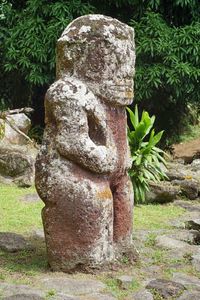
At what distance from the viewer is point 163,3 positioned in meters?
13.0

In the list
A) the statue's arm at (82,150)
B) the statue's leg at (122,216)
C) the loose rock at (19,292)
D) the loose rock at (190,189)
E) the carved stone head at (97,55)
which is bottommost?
the loose rock at (190,189)

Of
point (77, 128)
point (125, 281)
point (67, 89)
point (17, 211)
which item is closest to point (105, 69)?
point (67, 89)

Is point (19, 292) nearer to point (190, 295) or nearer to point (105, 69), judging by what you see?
point (190, 295)

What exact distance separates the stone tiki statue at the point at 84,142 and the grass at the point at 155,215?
2.36 m

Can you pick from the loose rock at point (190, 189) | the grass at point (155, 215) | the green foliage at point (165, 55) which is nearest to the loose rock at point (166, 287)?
the grass at point (155, 215)

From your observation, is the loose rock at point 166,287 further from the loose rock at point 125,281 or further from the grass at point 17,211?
the grass at point 17,211

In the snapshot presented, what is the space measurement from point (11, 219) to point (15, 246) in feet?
5.04

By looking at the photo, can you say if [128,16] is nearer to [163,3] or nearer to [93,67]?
[163,3]

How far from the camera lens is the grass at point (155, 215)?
789 cm

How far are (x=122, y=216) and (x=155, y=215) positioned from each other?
3.01 m

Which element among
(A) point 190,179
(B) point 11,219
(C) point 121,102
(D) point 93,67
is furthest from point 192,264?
(A) point 190,179

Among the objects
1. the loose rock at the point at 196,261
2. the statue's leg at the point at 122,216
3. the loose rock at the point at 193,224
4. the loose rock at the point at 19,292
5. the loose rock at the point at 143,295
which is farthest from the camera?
the loose rock at the point at 193,224

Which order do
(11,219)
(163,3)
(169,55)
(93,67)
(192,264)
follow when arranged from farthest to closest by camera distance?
1. (163,3)
2. (169,55)
3. (11,219)
4. (192,264)
5. (93,67)

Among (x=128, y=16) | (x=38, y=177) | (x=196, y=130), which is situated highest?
(x=128, y=16)
